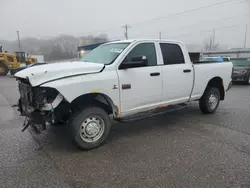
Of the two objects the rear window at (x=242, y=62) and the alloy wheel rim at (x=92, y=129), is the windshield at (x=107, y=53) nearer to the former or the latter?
the alloy wheel rim at (x=92, y=129)

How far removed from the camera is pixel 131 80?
157 inches

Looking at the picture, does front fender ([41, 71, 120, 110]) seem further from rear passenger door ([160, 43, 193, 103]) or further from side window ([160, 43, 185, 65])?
side window ([160, 43, 185, 65])

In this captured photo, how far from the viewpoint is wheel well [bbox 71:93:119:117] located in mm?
3697

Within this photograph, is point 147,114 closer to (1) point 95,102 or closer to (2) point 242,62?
(1) point 95,102

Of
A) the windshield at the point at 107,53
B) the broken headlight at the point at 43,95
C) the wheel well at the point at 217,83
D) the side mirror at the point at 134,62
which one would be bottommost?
the wheel well at the point at 217,83

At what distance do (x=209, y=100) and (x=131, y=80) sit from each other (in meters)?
3.07

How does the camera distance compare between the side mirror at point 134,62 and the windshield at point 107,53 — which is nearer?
the side mirror at point 134,62

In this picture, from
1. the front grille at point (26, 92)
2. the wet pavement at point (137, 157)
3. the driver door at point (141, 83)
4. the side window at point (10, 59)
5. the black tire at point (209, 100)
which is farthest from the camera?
the side window at point (10, 59)

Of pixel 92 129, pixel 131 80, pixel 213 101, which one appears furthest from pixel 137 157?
pixel 213 101

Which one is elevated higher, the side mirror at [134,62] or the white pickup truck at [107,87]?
the side mirror at [134,62]

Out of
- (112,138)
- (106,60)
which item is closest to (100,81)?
(106,60)

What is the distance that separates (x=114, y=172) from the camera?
3037mm

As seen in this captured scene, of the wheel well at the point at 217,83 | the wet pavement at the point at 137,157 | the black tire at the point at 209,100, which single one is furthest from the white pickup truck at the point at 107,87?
the wheel well at the point at 217,83

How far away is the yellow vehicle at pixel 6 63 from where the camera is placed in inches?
898
